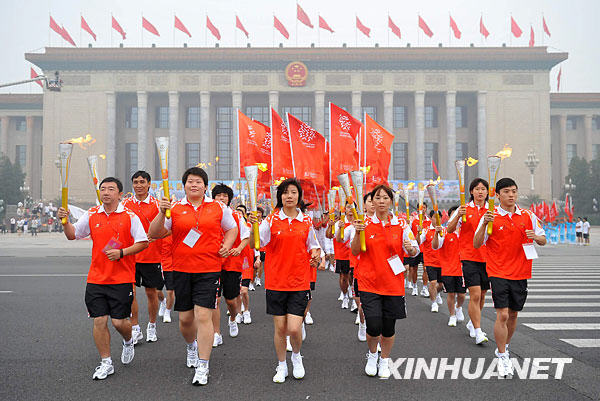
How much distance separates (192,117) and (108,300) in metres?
57.6

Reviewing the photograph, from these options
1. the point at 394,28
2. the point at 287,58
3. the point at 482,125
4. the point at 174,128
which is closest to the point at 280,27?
the point at 287,58

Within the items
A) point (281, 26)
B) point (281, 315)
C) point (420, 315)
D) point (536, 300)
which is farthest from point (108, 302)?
point (281, 26)

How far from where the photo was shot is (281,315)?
468 cm

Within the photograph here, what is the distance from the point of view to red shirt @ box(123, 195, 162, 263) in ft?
20.3

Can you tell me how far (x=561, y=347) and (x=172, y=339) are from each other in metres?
5.00

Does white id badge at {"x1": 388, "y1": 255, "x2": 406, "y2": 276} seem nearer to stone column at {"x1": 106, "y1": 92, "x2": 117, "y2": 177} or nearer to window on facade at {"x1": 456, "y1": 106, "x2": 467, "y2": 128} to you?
stone column at {"x1": 106, "y1": 92, "x2": 117, "y2": 177}

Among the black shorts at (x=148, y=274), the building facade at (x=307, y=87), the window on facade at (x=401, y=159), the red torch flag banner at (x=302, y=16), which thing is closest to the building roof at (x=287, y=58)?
the building facade at (x=307, y=87)

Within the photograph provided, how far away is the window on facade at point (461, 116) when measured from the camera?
59.9 meters

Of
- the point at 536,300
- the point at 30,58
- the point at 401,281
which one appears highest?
the point at 30,58

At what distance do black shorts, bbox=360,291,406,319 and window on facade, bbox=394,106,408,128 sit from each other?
5713cm

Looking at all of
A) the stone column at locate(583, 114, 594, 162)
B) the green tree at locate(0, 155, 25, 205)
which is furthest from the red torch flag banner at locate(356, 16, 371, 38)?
the green tree at locate(0, 155, 25, 205)

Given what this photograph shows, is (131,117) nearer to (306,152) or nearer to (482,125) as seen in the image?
(482,125)

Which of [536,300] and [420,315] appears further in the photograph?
[536,300]

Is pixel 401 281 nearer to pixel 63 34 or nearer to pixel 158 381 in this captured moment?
pixel 158 381
